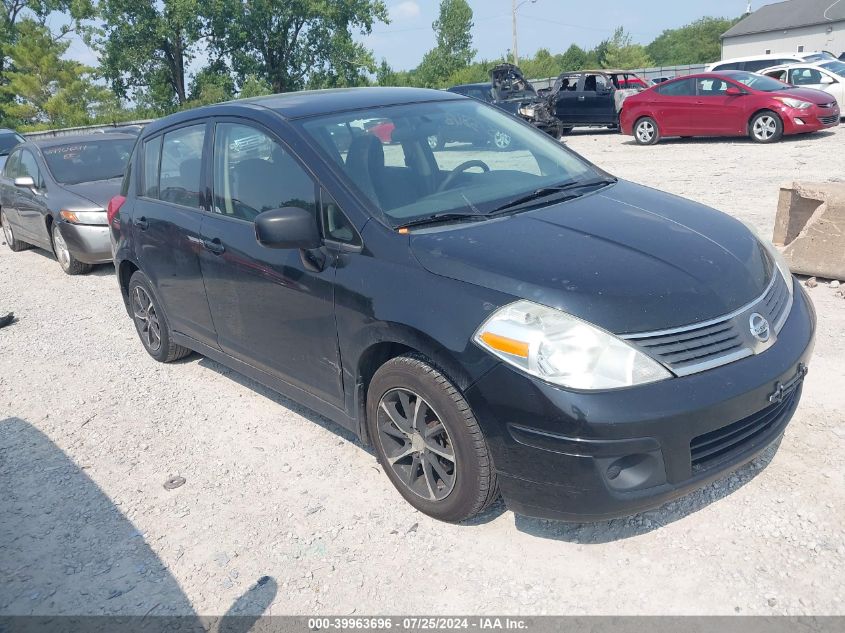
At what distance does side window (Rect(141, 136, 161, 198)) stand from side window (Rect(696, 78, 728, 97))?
1353cm

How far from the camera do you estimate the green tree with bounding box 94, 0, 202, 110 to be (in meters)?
40.0

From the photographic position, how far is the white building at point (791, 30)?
5838 cm

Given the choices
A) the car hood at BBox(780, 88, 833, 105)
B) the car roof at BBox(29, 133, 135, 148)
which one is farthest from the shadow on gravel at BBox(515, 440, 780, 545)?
the car hood at BBox(780, 88, 833, 105)

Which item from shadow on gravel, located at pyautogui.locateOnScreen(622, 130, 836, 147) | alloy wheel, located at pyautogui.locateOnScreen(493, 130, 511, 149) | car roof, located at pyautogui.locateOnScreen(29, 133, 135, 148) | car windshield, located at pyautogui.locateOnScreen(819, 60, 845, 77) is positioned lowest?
shadow on gravel, located at pyautogui.locateOnScreen(622, 130, 836, 147)

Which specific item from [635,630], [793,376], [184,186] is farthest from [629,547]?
[184,186]

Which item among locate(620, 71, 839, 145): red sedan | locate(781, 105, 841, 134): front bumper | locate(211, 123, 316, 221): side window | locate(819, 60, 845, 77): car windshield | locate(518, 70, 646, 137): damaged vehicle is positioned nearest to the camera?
locate(211, 123, 316, 221): side window

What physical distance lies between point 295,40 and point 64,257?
128ft

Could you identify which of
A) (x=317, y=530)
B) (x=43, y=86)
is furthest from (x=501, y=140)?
(x=43, y=86)

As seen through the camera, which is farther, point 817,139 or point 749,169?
point 817,139

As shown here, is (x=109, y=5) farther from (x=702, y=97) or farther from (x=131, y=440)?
(x=131, y=440)

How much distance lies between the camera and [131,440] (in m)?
4.50

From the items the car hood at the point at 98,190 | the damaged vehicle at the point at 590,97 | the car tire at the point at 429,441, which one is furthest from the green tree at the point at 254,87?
the car tire at the point at 429,441

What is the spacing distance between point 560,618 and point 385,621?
656 millimetres

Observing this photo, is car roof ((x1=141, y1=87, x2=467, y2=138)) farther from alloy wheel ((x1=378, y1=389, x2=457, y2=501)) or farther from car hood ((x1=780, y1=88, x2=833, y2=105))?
car hood ((x1=780, y1=88, x2=833, y2=105))
